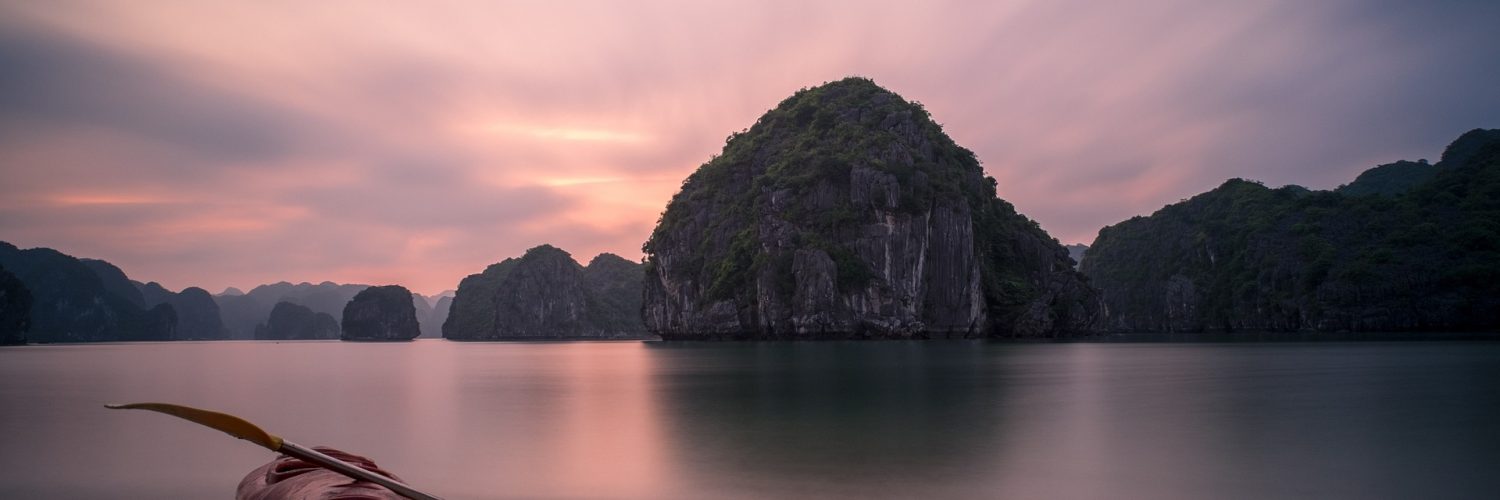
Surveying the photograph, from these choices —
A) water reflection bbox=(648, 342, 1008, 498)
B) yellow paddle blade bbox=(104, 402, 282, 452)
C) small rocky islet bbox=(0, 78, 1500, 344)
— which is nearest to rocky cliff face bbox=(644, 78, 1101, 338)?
small rocky islet bbox=(0, 78, 1500, 344)

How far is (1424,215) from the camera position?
144 metres

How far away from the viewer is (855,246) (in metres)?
119

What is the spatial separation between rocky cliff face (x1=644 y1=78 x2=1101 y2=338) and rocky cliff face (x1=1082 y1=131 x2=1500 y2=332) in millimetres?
44696

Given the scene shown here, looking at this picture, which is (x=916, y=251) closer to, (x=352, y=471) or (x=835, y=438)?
(x=835, y=438)

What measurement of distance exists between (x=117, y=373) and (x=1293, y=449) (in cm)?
6042

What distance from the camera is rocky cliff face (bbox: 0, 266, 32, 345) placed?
14662 centimetres

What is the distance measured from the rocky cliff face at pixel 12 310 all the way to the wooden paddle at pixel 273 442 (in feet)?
612

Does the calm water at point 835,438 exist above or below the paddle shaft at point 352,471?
below

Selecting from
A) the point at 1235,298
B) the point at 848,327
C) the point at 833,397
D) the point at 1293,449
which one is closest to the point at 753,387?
the point at 833,397

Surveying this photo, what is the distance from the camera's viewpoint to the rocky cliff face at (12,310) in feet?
481

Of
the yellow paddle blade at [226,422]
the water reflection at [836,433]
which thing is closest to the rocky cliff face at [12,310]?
the water reflection at [836,433]

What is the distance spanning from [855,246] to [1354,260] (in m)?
90.6

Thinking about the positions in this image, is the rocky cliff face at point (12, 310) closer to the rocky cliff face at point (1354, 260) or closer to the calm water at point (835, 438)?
the calm water at point (835, 438)

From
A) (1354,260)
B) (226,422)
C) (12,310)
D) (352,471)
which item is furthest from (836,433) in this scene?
(12,310)
